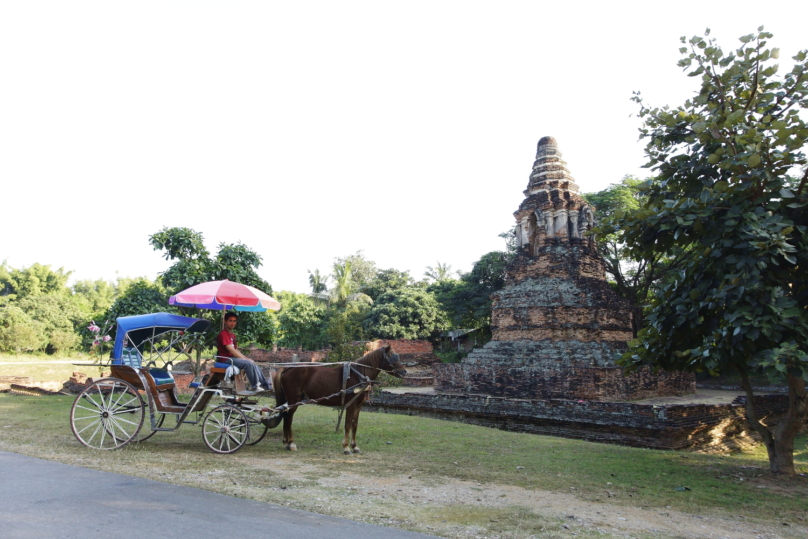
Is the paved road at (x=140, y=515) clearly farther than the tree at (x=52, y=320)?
No

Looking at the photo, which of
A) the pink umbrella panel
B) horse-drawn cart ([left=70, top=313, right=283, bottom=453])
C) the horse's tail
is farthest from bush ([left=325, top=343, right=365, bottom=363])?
horse-drawn cart ([left=70, top=313, right=283, bottom=453])

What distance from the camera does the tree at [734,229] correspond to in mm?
5914

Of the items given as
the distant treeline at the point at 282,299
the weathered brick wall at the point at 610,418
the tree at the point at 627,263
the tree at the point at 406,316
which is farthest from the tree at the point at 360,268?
the weathered brick wall at the point at 610,418

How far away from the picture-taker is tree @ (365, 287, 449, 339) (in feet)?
108

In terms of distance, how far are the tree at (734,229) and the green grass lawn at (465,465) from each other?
1.34m

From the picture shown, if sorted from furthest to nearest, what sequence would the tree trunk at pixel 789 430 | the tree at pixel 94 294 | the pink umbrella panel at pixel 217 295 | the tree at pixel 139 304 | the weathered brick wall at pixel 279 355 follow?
the tree at pixel 94 294
the weathered brick wall at pixel 279 355
the tree at pixel 139 304
the pink umbrella panel at pixel 217 295
the tree trunk at pixel 789 430

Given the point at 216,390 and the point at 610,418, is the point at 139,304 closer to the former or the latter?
the point at 216,390

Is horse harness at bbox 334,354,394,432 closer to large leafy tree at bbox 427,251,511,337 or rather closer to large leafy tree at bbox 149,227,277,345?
large leafy tree at bbox 149,227,277,345

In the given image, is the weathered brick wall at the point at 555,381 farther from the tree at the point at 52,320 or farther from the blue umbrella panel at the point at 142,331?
the tree at the point at 52,320

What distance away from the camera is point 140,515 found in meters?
4.16

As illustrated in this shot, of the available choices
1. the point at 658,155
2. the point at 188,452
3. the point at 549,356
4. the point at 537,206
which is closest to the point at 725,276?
the point at 658,155

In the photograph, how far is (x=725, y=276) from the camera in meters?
6.21

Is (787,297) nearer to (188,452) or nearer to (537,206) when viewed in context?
(188,452)

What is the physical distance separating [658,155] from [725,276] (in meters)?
2.00
